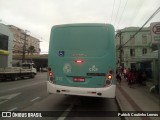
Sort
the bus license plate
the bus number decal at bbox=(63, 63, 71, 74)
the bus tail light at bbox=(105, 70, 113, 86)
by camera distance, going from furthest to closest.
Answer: the bus number decal at bbox=(63, 63, 71, 74) < the bus license plate < the bus tail light at bbox=(105, 70, 113, 86)

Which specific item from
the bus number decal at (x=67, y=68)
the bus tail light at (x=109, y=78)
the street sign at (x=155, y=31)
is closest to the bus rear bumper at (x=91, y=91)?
the bus tail light at (x=109, y=78)

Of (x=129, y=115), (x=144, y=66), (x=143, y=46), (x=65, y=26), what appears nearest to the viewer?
(x=129, y=115)

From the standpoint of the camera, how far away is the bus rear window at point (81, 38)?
377 inches

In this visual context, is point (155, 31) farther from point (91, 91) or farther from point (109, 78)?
point (91, 91)

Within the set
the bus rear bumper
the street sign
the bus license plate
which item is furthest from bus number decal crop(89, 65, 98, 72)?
the street sign

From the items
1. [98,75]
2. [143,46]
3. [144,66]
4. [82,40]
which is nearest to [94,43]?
[82,40]

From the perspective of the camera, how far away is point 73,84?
9.59 m

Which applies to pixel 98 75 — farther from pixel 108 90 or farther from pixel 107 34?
pixel 107 34

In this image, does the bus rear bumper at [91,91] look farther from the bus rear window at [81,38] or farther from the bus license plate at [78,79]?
the bus rear window at [81,38]

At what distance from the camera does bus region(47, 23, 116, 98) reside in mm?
9398

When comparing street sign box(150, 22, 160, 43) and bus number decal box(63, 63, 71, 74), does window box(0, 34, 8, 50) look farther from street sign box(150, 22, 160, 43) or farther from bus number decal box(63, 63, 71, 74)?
street sign box(150, 22, 160, 43)

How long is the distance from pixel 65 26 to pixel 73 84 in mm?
2379

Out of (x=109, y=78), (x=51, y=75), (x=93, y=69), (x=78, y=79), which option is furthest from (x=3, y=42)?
(x=109, y=78)

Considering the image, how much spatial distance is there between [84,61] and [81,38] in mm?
928
